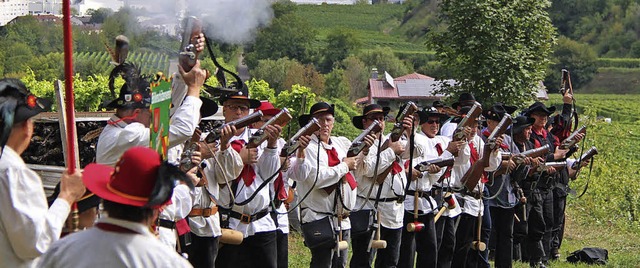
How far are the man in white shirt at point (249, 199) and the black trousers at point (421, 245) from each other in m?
2.34

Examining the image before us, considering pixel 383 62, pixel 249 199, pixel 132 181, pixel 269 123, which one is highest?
pixel 132 181

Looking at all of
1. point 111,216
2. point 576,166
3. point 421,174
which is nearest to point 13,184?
point 111,216

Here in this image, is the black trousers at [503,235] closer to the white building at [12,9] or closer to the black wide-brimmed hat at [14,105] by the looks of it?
the white building at [12,9]

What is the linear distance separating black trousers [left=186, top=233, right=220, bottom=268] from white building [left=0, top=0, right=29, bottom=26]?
7.44ft

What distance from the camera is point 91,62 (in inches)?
378

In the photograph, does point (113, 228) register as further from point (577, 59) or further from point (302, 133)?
point (577, 59)

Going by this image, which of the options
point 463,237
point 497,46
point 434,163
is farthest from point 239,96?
point 497,46

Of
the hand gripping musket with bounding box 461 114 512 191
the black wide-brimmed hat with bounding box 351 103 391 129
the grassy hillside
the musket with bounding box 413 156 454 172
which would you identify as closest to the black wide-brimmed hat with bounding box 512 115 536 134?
the hand gripping musket with bounding box 461 114 512 191

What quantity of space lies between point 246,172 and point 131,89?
229 cm

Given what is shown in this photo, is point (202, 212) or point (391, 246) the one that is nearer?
point (202, 212)

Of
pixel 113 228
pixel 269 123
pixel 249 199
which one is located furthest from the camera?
pixel 249 199

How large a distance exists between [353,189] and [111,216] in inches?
229

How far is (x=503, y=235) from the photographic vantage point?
1286cm

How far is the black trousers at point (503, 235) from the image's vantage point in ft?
42.1
